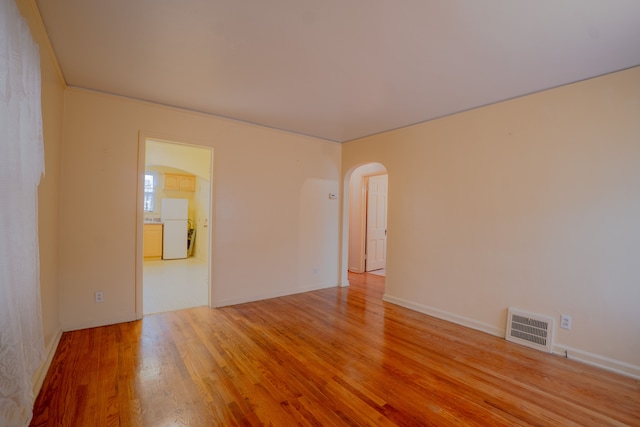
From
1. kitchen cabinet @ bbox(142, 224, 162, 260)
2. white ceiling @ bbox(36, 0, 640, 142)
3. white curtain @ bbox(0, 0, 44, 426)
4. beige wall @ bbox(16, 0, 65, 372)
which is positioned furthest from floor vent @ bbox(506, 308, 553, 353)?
kitchen cabinet @ bbox(142, 224, 162, 260)

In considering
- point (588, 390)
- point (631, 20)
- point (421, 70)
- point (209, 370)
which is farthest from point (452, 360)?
point (631, 20)

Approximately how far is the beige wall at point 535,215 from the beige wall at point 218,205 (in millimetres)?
1506

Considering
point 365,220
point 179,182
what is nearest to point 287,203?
point 365,220

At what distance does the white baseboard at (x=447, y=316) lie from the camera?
320cm

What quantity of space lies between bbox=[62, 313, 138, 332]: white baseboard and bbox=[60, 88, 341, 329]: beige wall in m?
0.01

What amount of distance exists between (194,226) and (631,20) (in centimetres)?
884

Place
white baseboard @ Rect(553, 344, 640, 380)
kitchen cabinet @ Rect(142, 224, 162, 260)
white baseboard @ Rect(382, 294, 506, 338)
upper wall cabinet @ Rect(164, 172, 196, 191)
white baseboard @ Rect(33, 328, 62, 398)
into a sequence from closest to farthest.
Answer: white baseboard @ Rect(33, 328, 62, 398), white baseboard @ Rect(553, 344, 640, 380), white baseboard @ Rect(382, 294, 506, 338), kitchen cabinet @ Rect(142, 224, 162, 260), upper wall cabinet @ Rect(164, 172, 196, 191)

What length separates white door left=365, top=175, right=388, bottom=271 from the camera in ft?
20.9

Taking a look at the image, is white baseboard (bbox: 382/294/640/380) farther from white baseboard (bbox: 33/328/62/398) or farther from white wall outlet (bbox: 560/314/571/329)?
white baseboard (bbox: 33/328/62/398)

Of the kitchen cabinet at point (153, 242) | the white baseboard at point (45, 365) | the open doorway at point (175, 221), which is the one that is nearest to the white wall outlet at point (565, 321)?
the white baseboard at point (45, 365)

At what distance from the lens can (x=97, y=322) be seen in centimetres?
312

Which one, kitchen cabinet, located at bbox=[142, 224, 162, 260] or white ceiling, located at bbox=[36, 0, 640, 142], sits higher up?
white ceiling, located at bbox=[36, 0, 640, 142]

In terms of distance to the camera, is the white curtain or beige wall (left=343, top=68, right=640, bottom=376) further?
beige wall (left=343, top=68, right=640, bottom=376)

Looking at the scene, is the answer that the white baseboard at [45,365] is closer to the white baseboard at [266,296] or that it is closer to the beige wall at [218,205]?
the beige wall at [218,205]
